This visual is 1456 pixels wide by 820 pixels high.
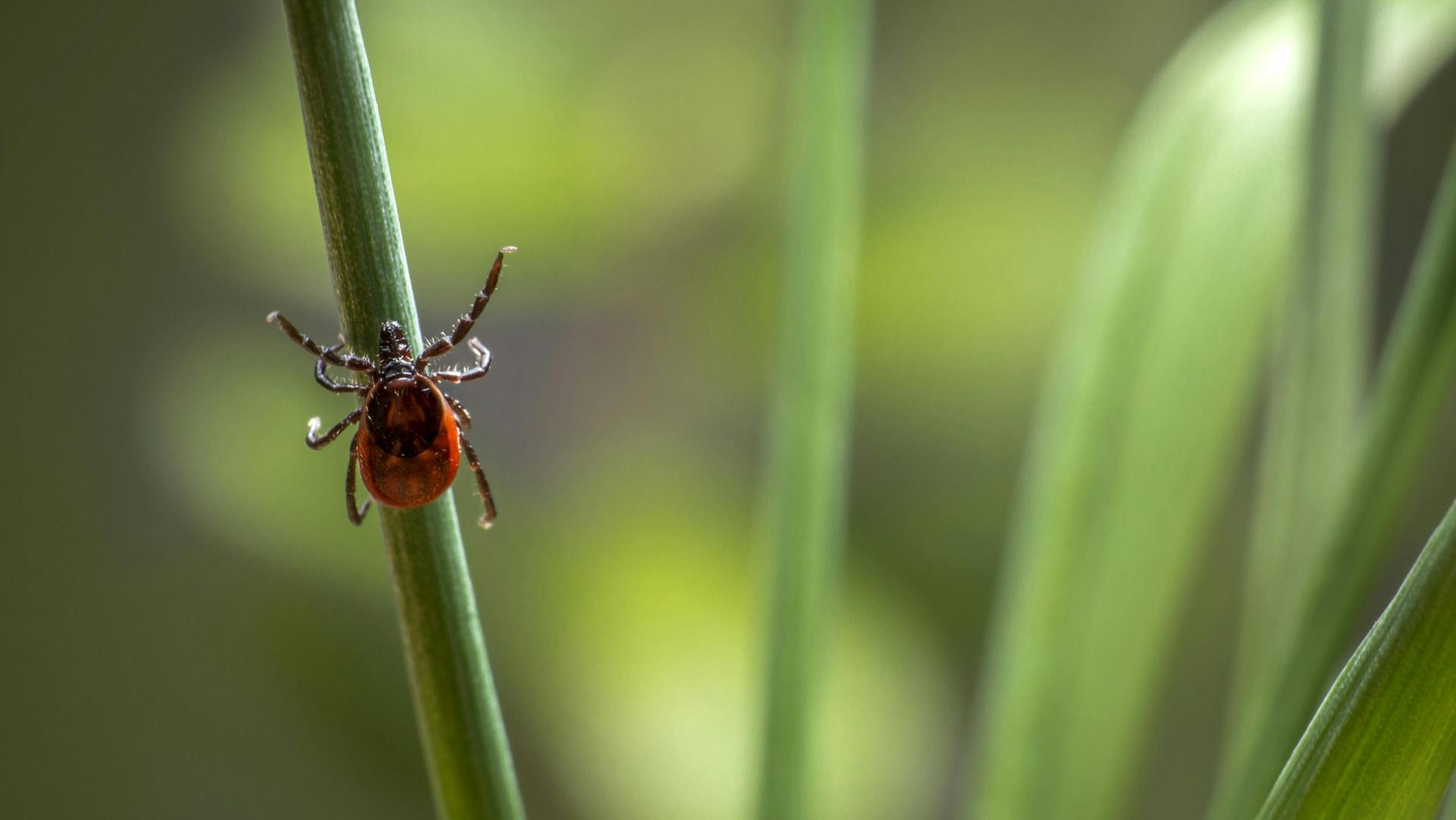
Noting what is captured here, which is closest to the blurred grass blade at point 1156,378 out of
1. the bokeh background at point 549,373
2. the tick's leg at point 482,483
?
the tick's leg at point 482,483

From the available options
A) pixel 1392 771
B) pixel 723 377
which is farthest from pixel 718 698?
pixel 1392 771

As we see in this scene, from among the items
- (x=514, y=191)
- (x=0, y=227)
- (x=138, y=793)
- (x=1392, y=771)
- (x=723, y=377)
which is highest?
(x=0, y=227)

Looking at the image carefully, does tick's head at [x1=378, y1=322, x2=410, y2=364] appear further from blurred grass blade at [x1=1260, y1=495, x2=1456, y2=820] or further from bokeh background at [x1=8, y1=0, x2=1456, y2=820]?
bokeh background at [x1=8, y1=0, x2=1456, y2=820]

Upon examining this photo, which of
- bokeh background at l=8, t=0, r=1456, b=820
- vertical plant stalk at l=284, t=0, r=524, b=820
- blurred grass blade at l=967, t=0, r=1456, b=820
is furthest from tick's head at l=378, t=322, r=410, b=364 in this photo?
bokeh background at l=8, t=0, r=1456, b=820

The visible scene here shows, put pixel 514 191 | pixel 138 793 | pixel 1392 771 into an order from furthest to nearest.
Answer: pixel 138 793
pixel 514 191
pixel 1392 771

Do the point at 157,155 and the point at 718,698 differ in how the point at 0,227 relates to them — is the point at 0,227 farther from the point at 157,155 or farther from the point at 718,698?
the point at 718,698

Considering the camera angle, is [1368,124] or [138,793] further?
[138,793]

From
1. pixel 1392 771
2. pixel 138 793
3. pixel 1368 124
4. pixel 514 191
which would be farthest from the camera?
pixel 138 793

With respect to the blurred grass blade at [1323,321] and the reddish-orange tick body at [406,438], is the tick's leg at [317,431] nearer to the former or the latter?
the reddish-orange tick body at [406,438]
